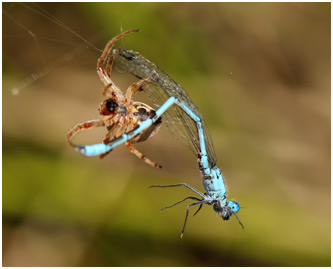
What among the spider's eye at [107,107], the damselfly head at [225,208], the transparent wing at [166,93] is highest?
the transparent wing at [166,93]

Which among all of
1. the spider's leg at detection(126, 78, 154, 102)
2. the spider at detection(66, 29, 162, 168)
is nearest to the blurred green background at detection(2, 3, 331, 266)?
the spider at detection(66, 29, 162, 168)

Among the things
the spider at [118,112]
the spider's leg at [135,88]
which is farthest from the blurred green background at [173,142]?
the spider's leg at [135,88]

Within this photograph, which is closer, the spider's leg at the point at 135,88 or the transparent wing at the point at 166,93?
the transparent wing at the point at 166,93

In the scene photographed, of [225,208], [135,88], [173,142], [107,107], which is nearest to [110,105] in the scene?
[107,107]

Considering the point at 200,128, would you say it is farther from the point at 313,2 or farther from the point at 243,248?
the point at 313,2

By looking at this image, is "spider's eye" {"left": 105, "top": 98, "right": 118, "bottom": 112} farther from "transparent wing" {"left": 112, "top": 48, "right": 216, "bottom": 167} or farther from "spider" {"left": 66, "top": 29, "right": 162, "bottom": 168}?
"transparent wing" {"left": 112, "top": 48, "right": 216, "bottom": 167}

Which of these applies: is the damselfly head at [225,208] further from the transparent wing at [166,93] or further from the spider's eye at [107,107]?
the spider's eye at [107,107]

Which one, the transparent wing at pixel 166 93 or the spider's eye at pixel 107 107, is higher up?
the transparent wing at pixel 166 93

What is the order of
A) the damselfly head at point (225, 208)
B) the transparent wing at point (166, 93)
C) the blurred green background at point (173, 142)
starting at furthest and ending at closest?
the blurred green background at point (173, 142), the damselfly head at point (225, 208), the transparent wing at point (166, 93)
